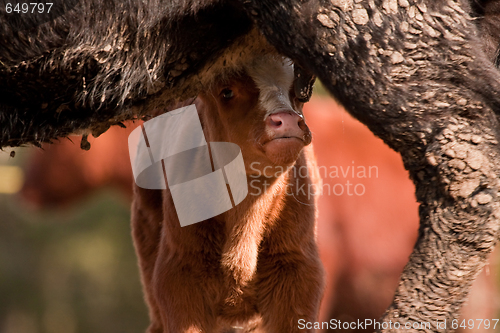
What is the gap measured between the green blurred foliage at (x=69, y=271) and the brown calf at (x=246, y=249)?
9.77ft

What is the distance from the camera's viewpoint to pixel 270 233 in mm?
2576

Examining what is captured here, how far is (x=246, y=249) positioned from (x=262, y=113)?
25.8 inches

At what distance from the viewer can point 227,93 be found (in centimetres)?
244

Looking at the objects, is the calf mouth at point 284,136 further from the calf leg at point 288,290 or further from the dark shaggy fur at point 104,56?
the calf leg at point 288,290

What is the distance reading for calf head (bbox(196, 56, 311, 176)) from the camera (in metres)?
2.17

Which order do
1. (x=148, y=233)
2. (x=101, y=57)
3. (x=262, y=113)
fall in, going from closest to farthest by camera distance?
(x=101, y=57) → (x=262, y=113) → (x=148, y=233)

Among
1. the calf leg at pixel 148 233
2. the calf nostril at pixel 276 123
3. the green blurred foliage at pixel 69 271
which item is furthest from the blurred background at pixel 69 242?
the calf nostril at pixel 276 123

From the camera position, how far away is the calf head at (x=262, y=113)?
217cm

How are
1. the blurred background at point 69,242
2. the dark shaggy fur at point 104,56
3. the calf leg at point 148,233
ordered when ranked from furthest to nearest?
the blurred background at point 69,242
the calf leg at point 148,233
the dark shaggy fur at point 104,56

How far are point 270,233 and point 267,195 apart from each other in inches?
7.2

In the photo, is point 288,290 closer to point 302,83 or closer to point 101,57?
point 302,83

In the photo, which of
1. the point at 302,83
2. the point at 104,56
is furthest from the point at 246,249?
the point at 104,56

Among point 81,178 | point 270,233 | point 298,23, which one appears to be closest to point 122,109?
point 298,23

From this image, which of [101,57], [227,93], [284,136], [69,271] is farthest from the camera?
[69,271]
